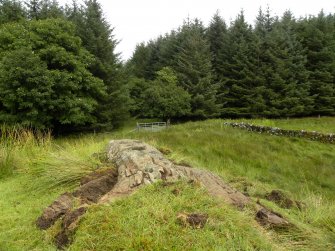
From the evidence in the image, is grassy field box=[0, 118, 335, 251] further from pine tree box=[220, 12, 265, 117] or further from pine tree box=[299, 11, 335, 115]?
pine tree box=[299, 11, 335, 115]

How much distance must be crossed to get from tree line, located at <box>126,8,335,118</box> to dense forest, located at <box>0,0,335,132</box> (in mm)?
100

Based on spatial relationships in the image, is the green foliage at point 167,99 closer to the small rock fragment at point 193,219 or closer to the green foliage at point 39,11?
the green foliage at point 39,11

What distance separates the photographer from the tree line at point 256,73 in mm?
29078

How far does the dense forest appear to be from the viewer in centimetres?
1826

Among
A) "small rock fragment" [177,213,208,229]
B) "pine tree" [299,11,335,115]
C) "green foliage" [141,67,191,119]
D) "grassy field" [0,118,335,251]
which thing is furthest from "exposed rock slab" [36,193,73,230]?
"pine tree" [299,11,335,115]

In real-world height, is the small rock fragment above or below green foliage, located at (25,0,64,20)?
below

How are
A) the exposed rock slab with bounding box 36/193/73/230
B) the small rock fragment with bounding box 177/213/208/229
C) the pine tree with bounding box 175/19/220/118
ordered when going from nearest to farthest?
1. the small rock fragment with bounding box 177/213/208/229
2. the exposed rock slab with bounding box 36/193/73/230
3. the pine tree with bounding box 175/19/220/118

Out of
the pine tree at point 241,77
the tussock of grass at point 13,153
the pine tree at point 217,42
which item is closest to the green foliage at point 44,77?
the tussock of grass at point 13,153

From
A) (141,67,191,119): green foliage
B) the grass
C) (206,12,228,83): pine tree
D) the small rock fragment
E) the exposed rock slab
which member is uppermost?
(206,12,228,83): pine tree

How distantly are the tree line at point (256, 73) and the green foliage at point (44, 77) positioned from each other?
787 cm

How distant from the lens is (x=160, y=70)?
31.9m

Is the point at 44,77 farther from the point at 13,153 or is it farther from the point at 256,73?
the point at 256,73

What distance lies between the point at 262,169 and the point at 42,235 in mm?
6777

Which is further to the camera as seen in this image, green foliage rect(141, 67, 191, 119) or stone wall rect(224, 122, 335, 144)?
green foliage rect(141, 67, 191, 119)
